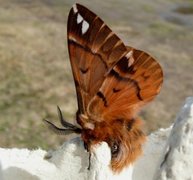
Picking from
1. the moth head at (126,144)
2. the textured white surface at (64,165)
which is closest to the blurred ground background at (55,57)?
the textured white surface at (64,165)

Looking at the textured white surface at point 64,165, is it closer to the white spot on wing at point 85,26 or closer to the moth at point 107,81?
the moth at point 107,81

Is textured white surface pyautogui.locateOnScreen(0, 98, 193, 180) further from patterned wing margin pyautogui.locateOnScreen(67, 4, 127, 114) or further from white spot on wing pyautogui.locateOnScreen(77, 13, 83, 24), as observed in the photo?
white spot on wing pyautogui.locateOnScreen(77, 13, 83, 24)

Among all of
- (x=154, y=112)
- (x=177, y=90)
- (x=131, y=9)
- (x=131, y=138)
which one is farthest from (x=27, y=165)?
(x=131, y=9)

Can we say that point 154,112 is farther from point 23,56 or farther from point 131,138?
point 131,138

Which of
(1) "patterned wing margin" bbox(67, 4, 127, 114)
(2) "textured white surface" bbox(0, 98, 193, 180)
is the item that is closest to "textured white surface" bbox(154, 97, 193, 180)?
(2) "textured white surface" bbox(0, 98, 193, 180)

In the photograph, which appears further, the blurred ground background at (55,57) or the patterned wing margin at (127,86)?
the blurred ground background at (55,57)
